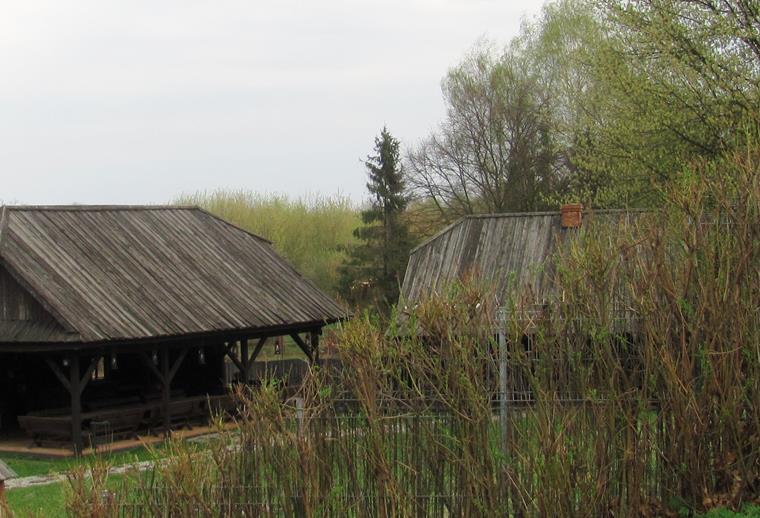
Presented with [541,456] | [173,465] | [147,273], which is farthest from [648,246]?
[147,273]

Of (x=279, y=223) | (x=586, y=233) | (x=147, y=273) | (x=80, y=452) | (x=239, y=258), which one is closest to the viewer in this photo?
(x=586, y=233)

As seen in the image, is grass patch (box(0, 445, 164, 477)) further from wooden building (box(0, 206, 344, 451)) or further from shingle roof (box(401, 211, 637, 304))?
shingle roof (box(401, 211, 637, 304))

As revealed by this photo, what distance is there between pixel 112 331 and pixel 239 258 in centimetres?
637

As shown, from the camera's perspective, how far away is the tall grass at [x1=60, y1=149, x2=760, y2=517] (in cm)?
795

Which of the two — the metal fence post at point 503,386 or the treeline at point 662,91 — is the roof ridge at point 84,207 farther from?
the metal fence post at point 503,386

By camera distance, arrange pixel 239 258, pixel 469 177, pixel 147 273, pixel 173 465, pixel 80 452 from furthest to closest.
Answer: pixel 469 177 < pixel 239 258 < pixel 147 273 < pixel 80 452 < pixel 173 465

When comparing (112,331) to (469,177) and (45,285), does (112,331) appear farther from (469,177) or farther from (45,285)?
(469,177)

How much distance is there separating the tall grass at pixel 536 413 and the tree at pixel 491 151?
29443mm

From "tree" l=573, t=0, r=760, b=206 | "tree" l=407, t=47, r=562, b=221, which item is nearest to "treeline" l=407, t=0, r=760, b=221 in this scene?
"tree" l=573, t=0, r=760, b=206

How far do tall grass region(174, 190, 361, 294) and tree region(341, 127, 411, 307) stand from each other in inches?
178

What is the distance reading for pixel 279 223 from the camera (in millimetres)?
43312

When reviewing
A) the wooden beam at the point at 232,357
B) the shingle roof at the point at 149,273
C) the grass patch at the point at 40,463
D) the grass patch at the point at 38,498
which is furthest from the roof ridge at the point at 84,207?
the grass patch at the point at 38,498

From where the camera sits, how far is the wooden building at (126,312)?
18.4 meters

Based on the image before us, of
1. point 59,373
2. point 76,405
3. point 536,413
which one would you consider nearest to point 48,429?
point 76,405
